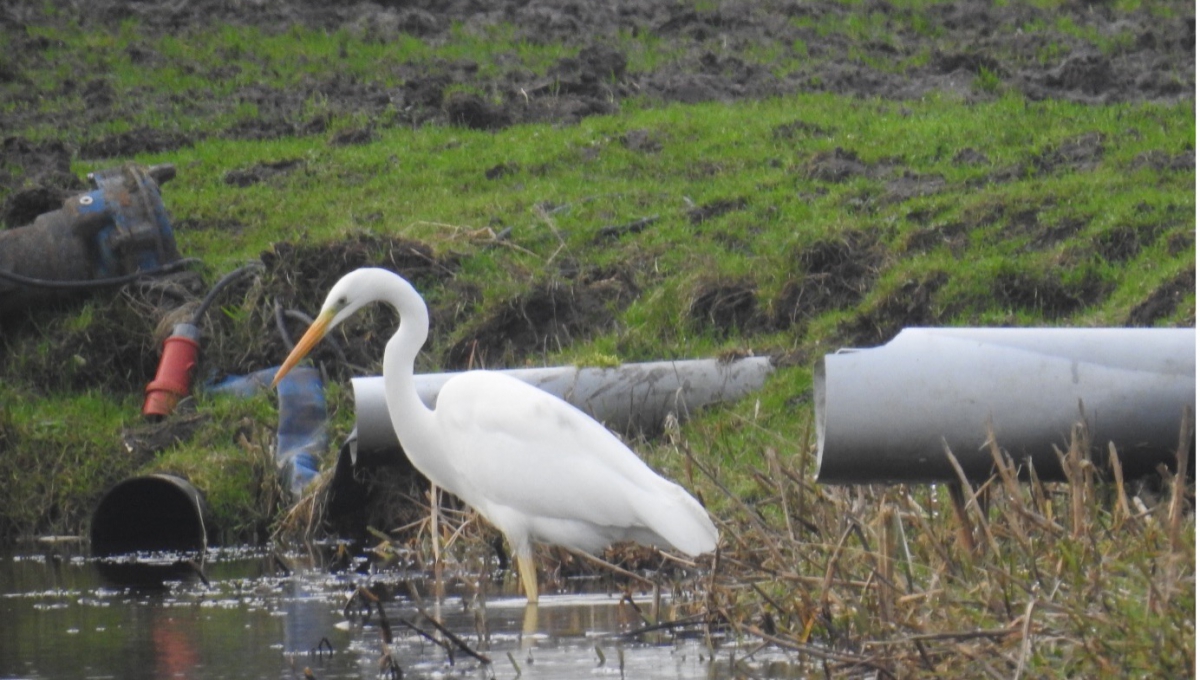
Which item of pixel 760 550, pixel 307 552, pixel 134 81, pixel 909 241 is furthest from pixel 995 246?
pixel 134 81

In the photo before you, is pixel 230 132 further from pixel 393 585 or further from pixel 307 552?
pixel 393 585

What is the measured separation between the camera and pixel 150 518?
10422mm

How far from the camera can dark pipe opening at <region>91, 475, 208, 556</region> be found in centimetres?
989

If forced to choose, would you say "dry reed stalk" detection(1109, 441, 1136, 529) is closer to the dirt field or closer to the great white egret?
the great white egret

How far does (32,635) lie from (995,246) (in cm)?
646

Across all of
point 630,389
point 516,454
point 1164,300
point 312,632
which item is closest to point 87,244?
point 630,389

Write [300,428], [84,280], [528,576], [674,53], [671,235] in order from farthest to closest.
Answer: [674,53] < [671,235] < [84,280] < [300,428] < [528,576]

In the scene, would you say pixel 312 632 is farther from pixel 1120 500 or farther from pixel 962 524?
pixel 1120 500

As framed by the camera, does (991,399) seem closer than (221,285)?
Yes

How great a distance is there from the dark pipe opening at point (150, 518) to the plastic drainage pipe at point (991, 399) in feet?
17.5

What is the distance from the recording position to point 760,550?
5434 millimetres

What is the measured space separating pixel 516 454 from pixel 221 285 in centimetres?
497

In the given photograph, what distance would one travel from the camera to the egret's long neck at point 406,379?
7.80 m

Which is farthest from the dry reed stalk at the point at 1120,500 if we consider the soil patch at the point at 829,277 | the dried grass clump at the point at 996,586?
the soil patch at the point at 829,277
